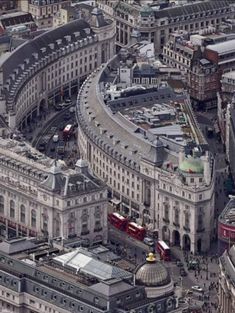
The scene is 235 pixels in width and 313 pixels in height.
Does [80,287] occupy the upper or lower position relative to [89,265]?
lower

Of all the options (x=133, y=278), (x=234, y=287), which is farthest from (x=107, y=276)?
(x=234, y=287)

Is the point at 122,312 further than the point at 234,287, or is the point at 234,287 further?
the point at 234,287

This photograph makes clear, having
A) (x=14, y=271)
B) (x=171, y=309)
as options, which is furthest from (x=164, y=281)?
(x=14, y=271)

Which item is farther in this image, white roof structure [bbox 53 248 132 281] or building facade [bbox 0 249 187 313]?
white roof structure [bbox 53 248 132 281]

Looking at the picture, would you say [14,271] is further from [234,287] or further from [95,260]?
[234,287]

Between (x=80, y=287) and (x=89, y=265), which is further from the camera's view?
(x=89, y=265)

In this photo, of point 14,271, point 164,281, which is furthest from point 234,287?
point 14,271

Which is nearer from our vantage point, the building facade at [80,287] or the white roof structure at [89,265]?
the building facade at [80,287]

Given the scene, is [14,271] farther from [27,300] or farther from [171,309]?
[171,309]

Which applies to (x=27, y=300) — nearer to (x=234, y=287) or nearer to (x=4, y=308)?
(x=4, y=308)
